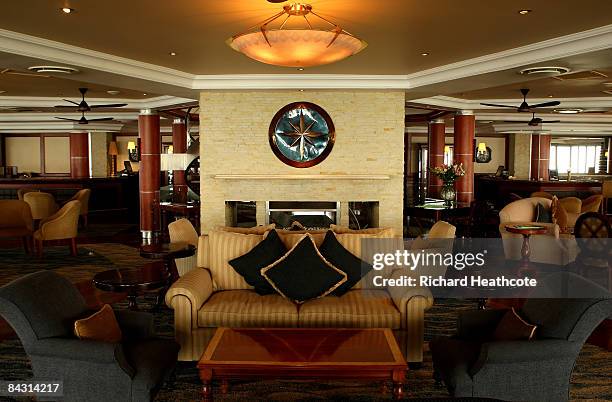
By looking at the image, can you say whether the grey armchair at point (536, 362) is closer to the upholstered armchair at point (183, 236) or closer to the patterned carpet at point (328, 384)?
the patterned carpet at point (328, 384)

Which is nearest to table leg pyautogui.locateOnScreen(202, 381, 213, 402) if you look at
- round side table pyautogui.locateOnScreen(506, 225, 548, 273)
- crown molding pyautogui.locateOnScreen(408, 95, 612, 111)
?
round side table pyautogui.locateOnScreen(506, 225, 548, 273)

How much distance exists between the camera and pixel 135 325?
3.64 meters

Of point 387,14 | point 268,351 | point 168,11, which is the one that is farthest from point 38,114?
point 268,351

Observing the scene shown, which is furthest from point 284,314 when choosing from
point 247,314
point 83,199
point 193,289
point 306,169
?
point 83,199

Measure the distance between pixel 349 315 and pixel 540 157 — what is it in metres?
14.9

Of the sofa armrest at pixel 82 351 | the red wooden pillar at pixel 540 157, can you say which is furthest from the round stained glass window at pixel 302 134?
the red wooden pillar at pixel 540 157

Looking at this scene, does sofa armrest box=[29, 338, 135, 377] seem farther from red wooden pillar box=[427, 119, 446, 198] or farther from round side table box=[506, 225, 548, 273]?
red wooden pillar box=[427, 119, 446, 198]

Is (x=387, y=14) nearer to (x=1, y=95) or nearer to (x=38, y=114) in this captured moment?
(x=1, y=95)

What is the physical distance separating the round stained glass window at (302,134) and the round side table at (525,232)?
3096 mm

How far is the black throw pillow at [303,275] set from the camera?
446 cm

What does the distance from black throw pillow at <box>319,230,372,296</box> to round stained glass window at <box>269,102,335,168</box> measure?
4140 millimetres

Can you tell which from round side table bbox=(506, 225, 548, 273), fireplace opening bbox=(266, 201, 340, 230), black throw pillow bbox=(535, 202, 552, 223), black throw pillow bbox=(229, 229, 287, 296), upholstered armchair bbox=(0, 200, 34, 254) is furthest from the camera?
upholstered armchair bbox=(0, 200, 34, 254)

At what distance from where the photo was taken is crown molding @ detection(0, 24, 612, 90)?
5.51 m

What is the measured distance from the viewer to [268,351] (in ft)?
11.2
